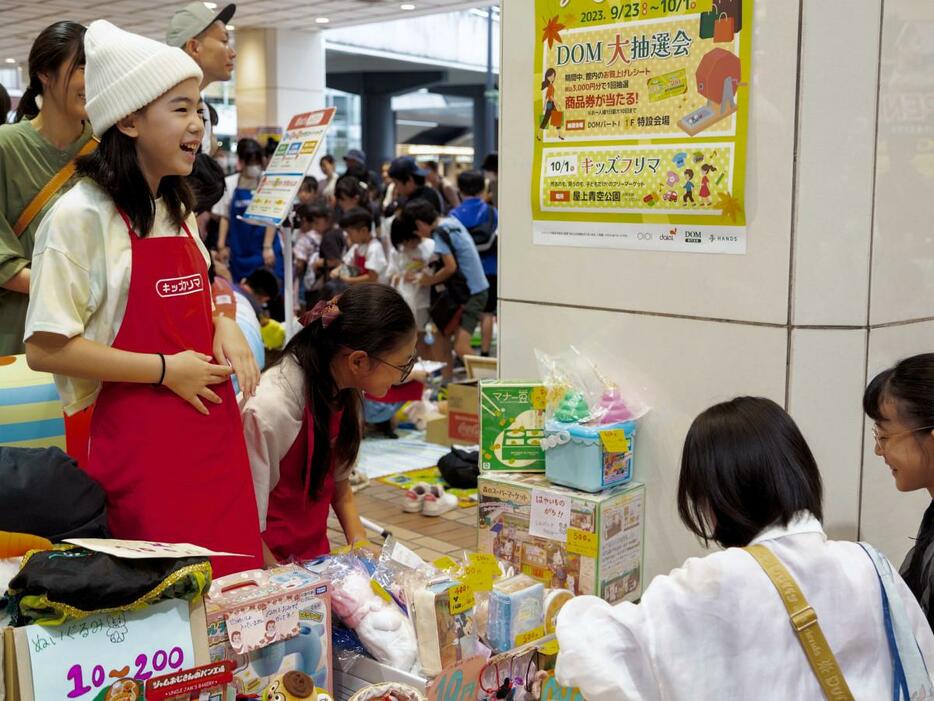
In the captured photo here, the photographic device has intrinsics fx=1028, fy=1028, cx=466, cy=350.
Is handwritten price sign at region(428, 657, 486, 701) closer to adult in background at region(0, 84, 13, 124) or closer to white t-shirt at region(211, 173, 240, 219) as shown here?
adult in background at region(0, 84, 13, 124)

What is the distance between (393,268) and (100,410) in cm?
596

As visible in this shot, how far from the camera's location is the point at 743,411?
1794 millimetres

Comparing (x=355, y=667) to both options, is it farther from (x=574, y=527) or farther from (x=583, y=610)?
(x=574, y=527)

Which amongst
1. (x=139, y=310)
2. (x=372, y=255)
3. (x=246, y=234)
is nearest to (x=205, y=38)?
(x=139, y=310)

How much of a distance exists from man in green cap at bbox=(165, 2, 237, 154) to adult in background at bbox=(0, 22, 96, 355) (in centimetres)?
92

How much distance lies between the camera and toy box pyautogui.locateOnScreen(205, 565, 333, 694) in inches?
72.3

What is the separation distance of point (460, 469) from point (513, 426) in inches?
82.5

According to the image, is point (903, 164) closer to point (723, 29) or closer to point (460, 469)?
point (723, 29)

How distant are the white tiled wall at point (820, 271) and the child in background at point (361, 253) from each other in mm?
5189

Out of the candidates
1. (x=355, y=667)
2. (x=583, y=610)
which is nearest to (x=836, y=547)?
(x=583, y=610)

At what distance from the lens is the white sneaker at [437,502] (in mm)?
4863

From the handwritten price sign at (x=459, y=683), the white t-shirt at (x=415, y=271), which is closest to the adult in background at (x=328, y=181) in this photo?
the white t-shirt at (x=415, y=271)

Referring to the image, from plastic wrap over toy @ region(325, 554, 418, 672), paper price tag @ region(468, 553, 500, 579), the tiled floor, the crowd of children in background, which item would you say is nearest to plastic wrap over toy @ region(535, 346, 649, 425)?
paper price tag @ region(468, 553, 500, 579)

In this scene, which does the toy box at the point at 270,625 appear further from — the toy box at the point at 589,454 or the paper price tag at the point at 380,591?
the toy box at the point at 589,454
